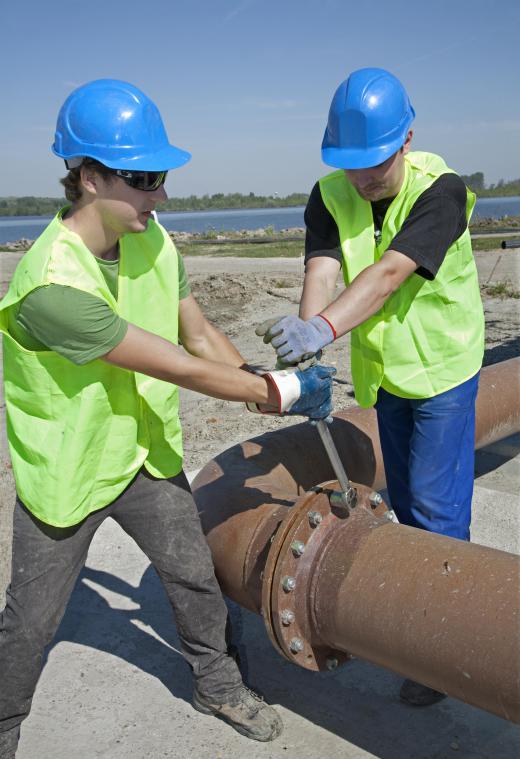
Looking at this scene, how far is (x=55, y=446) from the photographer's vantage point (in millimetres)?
2170

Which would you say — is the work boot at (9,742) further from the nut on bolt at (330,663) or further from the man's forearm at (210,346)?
the man's forearm at (210,346)

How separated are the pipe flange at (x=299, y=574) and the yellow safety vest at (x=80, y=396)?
492mm

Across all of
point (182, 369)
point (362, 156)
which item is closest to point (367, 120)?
point (362, 156)

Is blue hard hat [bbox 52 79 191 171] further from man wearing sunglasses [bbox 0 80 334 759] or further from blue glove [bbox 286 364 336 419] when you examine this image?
blue glove [bbox 286 364 336 419]

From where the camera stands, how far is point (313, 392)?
7.55 feet

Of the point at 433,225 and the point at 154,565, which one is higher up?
the point at 433,225

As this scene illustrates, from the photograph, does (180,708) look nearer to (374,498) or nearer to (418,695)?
(418,695)

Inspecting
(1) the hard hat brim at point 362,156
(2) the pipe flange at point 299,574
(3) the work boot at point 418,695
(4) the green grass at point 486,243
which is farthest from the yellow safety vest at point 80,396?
(4) the green grass at point 486,243

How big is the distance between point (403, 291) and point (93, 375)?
A: 3.46ft

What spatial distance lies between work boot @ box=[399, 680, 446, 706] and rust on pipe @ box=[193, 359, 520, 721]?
1.13 feet

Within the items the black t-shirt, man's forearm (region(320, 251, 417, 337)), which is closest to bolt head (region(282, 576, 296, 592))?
man's forearm (region(320, 251, 417, 337))

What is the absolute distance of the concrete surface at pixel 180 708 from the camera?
94.3 inches

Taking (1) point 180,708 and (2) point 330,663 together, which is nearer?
(2) point 330,663

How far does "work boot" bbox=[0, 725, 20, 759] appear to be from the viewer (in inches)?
88.4
